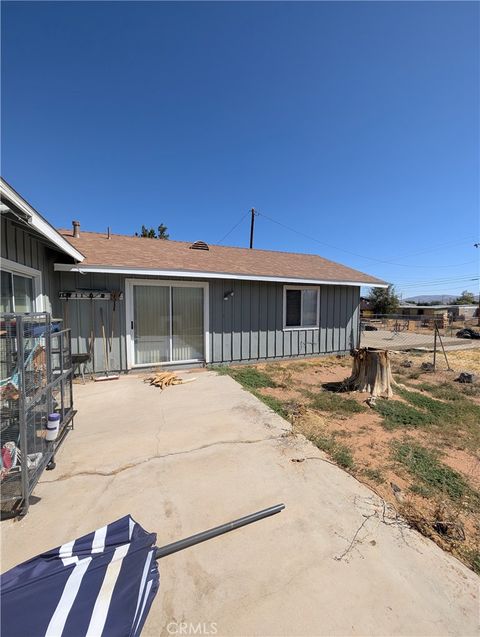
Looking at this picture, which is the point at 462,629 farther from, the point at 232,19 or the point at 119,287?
the point at 232,19

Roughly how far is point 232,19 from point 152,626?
8923mm

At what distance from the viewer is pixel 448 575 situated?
169cm

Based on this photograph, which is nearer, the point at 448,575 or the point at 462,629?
the point at 462,629

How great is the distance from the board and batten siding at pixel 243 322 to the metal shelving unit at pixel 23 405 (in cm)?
345

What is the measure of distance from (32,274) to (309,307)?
7020 millimetres

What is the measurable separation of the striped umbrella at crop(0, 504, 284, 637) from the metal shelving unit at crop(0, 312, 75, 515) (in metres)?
1.13

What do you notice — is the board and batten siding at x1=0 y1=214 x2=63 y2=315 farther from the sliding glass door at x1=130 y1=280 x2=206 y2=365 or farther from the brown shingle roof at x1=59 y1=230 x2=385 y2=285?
the sliding glass door at x1=130 y1=280 x2=206 y2=365

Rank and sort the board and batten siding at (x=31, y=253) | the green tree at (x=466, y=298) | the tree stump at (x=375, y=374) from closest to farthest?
the board and batten siding at (x=31, y=253), the tree stump at (x=375, y=374), the green tree at (x=466, y=298)

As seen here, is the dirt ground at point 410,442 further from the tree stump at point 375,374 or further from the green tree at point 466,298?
the green tree at point 466,298

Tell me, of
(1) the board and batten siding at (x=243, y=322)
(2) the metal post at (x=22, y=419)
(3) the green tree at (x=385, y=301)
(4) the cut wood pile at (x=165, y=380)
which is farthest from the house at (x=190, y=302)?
(3) the green tree at (x=385, y=301)

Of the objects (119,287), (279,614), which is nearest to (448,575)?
(279,614)

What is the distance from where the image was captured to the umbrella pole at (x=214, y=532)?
69.4 inches

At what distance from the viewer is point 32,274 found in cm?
438

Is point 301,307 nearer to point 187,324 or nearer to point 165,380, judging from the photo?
point 187,324
